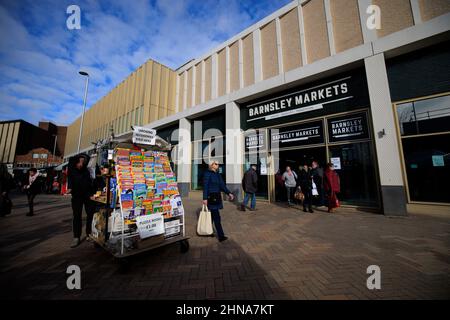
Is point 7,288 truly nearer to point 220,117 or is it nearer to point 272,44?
point 220,117

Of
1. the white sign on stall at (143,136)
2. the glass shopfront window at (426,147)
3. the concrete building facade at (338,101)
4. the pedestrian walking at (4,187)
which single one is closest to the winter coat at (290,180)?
the concrete building facade at (338,101)

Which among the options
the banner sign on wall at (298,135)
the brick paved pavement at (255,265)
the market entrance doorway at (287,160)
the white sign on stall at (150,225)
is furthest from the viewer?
the market entrance doorway at (287,160)

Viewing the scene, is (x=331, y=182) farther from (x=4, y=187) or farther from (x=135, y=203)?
(x=4, y=187)

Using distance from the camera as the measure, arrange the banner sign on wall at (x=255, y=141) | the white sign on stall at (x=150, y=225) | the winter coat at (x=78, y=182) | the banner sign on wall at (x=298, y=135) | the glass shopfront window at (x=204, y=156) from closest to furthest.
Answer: the white sign on stall at (x=150, y=225) → the winter coat at (x=78, y=182) → the banner sign on wall at (x=298, y=135) → the banner sign on wall at (x=255, y=141) → the glass shopfront window at (x=204, y=156)

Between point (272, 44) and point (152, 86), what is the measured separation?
10.7 meters

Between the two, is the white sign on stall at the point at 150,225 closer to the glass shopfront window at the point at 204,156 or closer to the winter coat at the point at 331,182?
the winter coat at the point at 331,182

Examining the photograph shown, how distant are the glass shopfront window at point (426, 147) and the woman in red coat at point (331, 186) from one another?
2078 mm

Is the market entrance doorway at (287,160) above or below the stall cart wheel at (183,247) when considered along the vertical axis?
above

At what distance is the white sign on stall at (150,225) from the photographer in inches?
118

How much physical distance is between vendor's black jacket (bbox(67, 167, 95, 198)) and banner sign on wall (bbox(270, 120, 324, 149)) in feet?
24.8

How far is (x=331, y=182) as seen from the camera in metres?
6.57

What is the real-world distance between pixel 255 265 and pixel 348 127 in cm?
673

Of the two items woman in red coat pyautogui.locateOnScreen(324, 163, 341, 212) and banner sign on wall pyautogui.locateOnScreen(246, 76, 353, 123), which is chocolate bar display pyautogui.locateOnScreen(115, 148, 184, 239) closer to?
woman in red coat pyautogui.locateOnScreen(324, 163, 341, 212)

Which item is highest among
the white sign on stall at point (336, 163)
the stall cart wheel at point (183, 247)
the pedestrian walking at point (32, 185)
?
the white sign on stall at point (336, 163)
